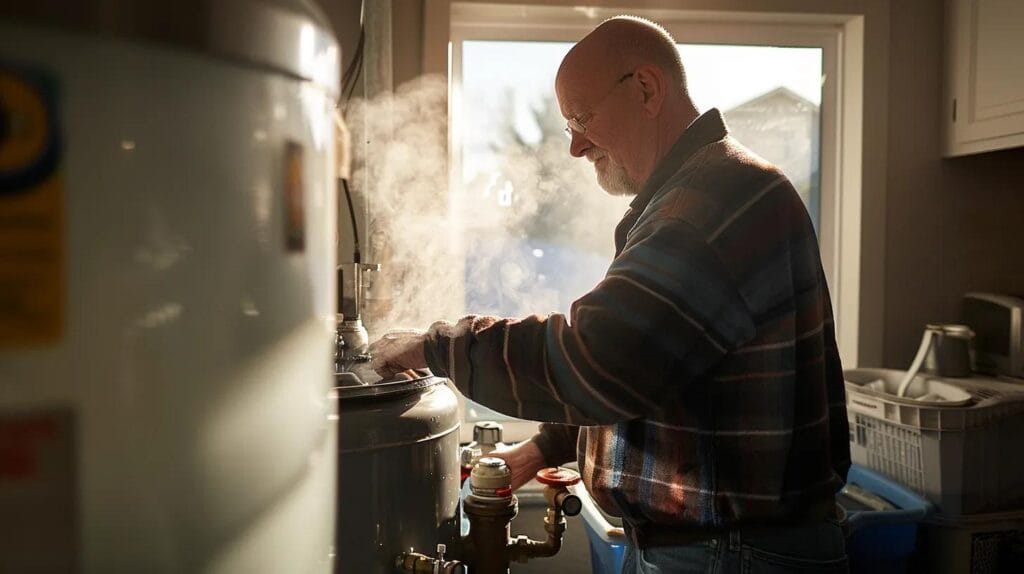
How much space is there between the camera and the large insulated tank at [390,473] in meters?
0.85

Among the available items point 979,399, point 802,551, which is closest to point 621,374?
point 802,551

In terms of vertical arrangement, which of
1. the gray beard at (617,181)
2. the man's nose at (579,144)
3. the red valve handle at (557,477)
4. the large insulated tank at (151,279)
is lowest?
the red valve handle at (557,477)

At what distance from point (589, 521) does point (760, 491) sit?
57 cm

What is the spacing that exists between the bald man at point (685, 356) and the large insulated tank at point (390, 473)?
67 mm

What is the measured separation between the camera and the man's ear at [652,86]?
1.10 m

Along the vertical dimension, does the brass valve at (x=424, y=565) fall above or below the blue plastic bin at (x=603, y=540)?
above

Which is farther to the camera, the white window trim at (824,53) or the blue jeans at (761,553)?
the white window trim at (824,53)

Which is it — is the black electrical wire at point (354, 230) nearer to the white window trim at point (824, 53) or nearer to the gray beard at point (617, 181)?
the gray beard at point (617, 181)

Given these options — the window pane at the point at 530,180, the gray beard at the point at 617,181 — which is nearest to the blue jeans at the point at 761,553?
the gray beard at the point at 617,181

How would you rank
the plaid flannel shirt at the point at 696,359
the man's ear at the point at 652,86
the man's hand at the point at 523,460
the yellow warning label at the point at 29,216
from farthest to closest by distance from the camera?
the man's hand at the point at 523,460
the man's ear at the point at 652,86
the plaid flannel shirt at the point at 696,359
the yellow warning label at the point at 29,216

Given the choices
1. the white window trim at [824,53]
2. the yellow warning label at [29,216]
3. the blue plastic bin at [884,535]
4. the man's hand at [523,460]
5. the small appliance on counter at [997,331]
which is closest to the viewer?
the yellow warning label at [29,216]

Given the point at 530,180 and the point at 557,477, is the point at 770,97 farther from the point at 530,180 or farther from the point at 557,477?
the point at 557,477

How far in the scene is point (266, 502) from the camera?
1.38ft

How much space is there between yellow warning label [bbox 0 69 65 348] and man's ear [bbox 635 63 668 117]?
2.92 ft
